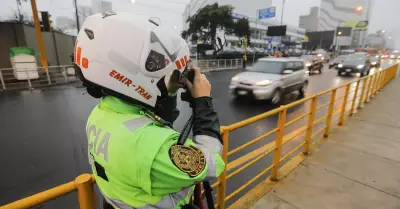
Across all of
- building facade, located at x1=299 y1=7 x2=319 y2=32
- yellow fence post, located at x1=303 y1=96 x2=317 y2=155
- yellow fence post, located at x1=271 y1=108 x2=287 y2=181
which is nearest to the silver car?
yellow fence post, located at x1=303 y1=96 x2=317 y2=155

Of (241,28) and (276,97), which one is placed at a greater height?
(241,28)

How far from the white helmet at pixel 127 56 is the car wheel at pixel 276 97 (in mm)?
7467

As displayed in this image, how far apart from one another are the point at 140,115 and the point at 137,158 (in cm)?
25

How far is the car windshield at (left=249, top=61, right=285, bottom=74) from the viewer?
877 cm

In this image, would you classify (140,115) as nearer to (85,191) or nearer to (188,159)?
(188,159)

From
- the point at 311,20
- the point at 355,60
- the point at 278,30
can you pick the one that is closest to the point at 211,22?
the point at 278,30

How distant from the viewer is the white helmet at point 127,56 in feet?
3.36

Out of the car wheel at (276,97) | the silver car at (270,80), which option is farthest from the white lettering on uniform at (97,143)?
the car wheel at (276,97)

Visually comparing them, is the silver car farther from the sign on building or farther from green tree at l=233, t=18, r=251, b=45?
green tree at l=233, t=18, r=251, b=45

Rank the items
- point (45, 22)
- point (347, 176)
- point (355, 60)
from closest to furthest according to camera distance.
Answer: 1. point (347, 176)
2. point (45, 22)
3. point (355, 60)

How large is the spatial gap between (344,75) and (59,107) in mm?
19550

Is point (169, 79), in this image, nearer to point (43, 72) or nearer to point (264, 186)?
point (264, 186)

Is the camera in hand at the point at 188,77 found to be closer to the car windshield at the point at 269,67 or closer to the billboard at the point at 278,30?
the car windshield at the point at 269,67

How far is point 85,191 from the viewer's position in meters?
1.23
